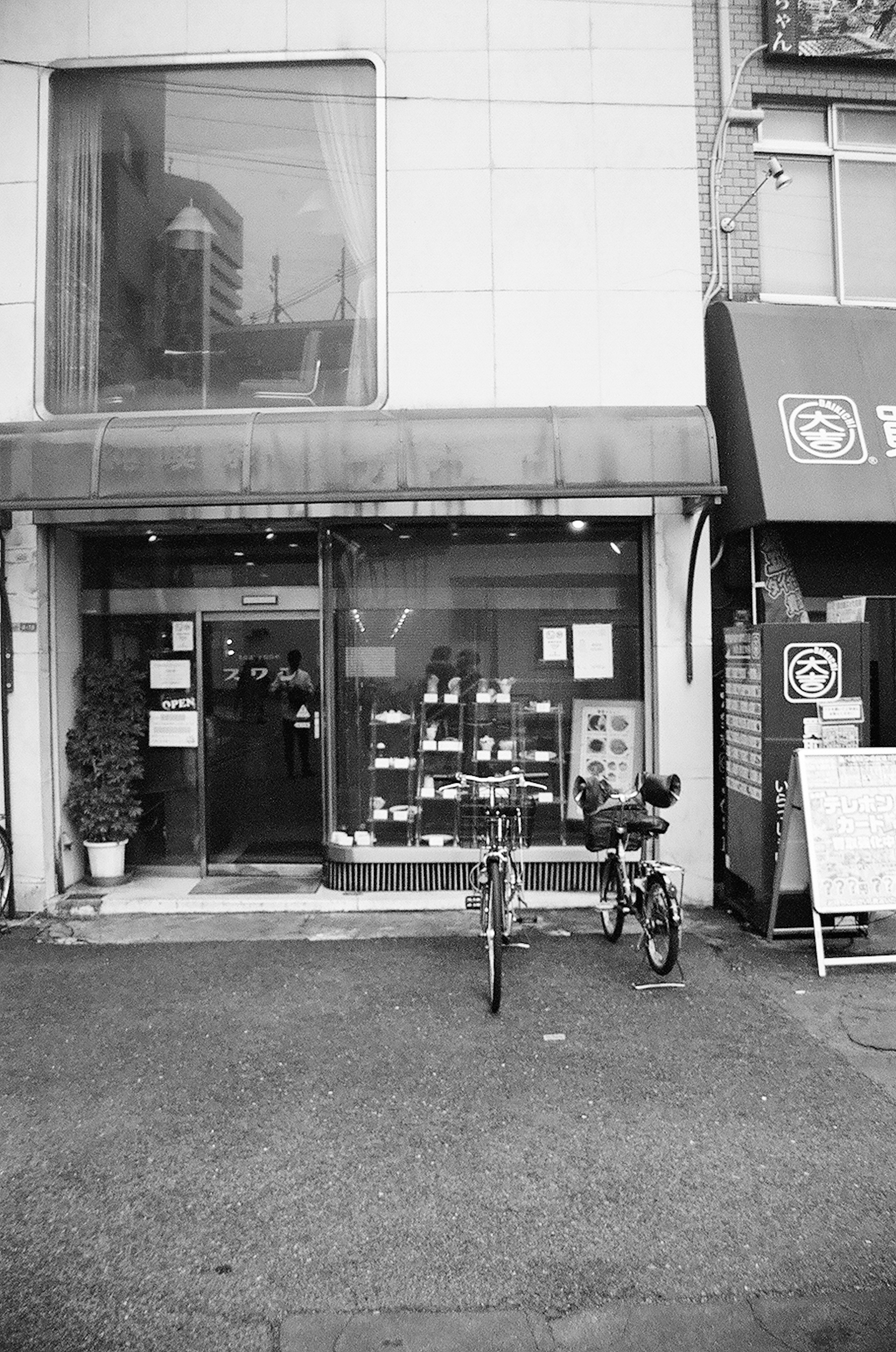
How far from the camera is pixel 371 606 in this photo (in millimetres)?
8836

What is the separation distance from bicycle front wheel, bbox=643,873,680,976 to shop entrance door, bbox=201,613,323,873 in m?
3.68

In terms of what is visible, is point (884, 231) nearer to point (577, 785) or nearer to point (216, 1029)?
point (577, 785)

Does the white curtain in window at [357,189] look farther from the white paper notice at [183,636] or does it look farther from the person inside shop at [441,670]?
the white paper notice at [183,636]

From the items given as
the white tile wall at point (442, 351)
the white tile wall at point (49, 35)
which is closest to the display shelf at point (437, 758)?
the white tile wall at point (442, 351)

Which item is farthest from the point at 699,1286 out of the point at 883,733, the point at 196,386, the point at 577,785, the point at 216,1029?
the point at 196,386

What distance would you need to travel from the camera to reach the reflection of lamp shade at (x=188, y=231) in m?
8.84

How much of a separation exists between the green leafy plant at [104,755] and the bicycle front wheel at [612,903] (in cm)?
431

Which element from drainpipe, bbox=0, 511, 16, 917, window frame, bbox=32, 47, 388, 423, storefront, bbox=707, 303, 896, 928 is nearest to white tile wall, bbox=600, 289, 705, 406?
storefront, bbox=707, 303, 896, 928

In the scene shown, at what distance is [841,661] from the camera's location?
737cm

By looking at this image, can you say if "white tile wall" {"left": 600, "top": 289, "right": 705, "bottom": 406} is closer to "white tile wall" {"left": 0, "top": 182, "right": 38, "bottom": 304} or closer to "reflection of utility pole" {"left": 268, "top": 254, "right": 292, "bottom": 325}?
"reflection of utility pole" {"left": 268, "top": 254, "right": 292, "bottom": 325}

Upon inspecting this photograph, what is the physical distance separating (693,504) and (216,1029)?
5566 mm

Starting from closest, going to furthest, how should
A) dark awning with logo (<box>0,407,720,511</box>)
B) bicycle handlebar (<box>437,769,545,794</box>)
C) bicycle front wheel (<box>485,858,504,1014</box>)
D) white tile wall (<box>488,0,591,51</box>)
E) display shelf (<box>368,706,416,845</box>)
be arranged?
bicycle front wheel (<box>485,858,504,1014</box>) < bicycle handlebar (<box>437,769,545,794</box>) < dark awning with logo (<box>0,407,720,511</box>) < white tile wall (<box>488,0,591,51</box>) < display shelf (<box>368,706,416,845</box>)

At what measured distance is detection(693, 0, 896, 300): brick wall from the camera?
8.85 meters

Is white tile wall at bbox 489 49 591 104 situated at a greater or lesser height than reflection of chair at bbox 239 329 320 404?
greater
